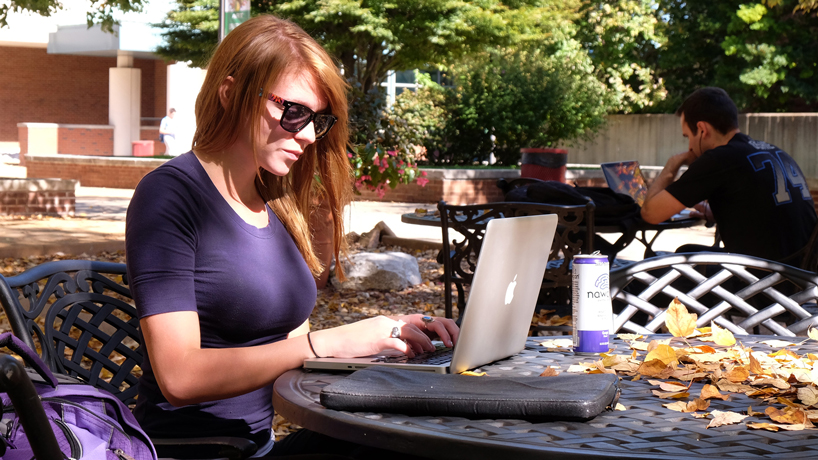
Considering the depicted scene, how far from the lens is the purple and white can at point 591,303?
1.90 meters

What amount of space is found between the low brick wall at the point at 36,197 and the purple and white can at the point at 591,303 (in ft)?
38.3

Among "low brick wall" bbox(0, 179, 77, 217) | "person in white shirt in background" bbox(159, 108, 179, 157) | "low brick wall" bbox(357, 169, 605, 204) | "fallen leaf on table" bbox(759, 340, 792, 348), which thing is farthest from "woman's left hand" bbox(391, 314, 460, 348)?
"person in white shirt in background" bbox(159, 108, 179, 157)

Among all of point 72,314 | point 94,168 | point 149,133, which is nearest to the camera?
point 72,314

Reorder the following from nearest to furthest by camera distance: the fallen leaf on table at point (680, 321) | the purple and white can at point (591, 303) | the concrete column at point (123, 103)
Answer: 1. the purple and white can at point (591, 303)
2. the fallen leaf on table at point (680, 321)
3. the concrete column at point (123, 103)

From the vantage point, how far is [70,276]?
2.26m

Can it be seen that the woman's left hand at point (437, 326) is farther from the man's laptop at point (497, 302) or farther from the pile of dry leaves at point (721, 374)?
the pile of dry leaves at point (721, 374)

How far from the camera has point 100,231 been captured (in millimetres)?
10680

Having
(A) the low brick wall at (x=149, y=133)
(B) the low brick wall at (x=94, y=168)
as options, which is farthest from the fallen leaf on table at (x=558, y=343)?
(A) the low brick wall at (x=149, y=133)

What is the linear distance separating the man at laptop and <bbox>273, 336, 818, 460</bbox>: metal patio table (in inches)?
114

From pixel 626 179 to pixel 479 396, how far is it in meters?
5.24

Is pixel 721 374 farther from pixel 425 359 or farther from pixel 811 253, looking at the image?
pixel 811 253

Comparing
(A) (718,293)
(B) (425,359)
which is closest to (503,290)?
(B) (425,359)

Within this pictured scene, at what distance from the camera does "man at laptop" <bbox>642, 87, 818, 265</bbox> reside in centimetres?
424

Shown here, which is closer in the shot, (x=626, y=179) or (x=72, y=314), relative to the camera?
(x=72, y=314)
